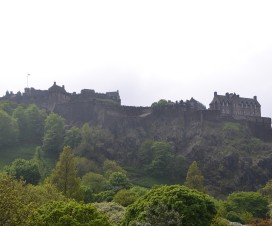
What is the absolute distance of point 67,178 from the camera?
193ft

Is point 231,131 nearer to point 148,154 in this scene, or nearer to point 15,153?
point 148,154

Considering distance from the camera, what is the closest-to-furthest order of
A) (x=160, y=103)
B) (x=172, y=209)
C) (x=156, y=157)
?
(x=172, y=209), (x=156, y=157), (x=160, y=103)

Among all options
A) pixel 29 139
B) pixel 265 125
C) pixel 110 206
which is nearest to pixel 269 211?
pixel 110 206

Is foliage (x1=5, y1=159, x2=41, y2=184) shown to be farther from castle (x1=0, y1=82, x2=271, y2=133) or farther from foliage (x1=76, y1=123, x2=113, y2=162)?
castle (x1=0, y1=82, x2=271, y2=133)

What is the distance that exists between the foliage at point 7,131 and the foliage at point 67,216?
77875 mm

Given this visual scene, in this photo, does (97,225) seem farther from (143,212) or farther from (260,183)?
(260,183)

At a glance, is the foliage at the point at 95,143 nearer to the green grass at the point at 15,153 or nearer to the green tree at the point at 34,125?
the green grass at the point at 15,153

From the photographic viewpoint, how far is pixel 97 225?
2716 cm

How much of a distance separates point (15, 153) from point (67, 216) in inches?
2956

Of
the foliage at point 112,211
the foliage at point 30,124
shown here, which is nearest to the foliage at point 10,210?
the foliage at point 112,211

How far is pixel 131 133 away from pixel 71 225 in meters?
85.2

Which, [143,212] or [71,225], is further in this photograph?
[143,212]

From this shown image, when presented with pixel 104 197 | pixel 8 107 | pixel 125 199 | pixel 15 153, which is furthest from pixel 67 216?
pixel 8 107

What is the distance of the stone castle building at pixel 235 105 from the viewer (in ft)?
406
